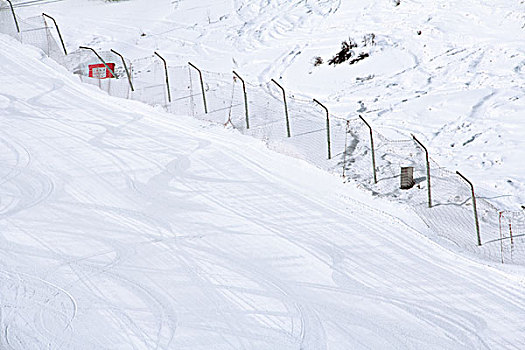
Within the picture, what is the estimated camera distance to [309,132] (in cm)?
1591

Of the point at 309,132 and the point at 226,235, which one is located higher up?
the point at 309,132

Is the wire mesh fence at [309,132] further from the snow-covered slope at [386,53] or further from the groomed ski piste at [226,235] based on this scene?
the snow-covered slope at [386,53]

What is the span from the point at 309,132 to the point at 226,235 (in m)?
5.00

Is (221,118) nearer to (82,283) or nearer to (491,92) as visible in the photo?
(491,92)

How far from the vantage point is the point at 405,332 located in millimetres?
9039

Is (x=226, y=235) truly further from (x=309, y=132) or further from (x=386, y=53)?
(x=386, y=53)

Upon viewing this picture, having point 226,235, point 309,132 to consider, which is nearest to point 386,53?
point 309,132

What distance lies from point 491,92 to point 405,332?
9.73 m

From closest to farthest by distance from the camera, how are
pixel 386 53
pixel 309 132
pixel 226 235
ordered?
pixel 226 235 → pixel 309 132 → pixel 386 53

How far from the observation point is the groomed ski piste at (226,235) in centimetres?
915

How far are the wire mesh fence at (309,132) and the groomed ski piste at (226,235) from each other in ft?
1.00

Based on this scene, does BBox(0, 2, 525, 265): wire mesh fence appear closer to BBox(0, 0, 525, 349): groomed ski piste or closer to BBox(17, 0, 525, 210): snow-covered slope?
BBox(0, 0, 525, 349): groomed ski piste

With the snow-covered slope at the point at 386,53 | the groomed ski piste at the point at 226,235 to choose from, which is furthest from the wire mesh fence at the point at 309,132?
the snow-covered slope at the point at 386,53

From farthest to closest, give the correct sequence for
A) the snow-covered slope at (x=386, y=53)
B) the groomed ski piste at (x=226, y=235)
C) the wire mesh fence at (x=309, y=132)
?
1. the snow-covered slope at (x=386, y=53)
2. the wire mesh fence at (x=309, y=132)
3. the groomed ski piste at (x=226, y=235)
